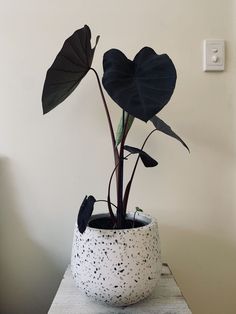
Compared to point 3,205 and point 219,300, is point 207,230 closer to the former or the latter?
point 219,300

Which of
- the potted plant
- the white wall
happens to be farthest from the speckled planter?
the white wall

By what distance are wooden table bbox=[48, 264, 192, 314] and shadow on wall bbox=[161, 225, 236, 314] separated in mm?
207

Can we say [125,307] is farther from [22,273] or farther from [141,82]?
[141,82]

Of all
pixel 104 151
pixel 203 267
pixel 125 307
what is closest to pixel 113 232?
pixel 125 307

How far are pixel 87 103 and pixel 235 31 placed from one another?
56cm

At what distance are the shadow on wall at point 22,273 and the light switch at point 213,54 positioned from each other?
85 cm

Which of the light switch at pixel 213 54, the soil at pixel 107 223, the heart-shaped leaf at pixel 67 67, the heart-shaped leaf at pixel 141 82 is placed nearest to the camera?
the heart-shaped leaf at pixel 141 82

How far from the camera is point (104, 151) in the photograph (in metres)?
1.13

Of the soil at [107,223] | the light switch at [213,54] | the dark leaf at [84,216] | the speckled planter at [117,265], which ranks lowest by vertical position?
the speckled planter at [117,265]

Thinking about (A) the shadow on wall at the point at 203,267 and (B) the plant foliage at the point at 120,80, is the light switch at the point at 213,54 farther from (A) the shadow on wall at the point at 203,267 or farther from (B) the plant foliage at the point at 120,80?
(A) the shadow on wall at the point at 203,267

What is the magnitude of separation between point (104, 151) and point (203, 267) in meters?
0.54

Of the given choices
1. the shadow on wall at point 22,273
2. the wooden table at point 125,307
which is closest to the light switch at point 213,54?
the wooden table at point 125,307

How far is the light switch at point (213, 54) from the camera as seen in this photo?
43.5 inches

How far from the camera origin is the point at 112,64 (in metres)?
0.74
